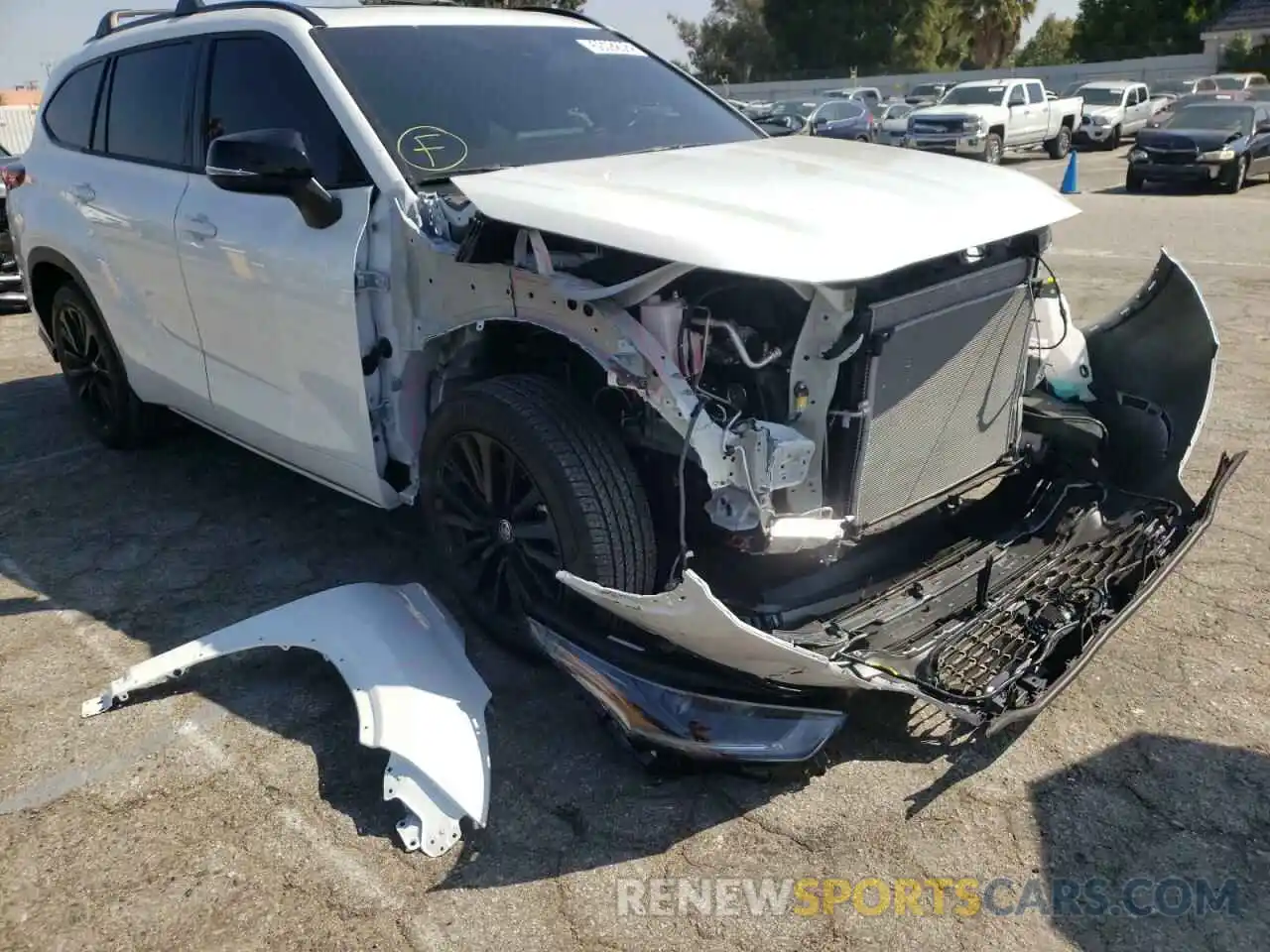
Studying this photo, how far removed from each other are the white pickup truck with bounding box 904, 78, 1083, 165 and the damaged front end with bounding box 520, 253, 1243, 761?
65.5ft

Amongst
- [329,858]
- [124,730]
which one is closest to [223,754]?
[124,730]

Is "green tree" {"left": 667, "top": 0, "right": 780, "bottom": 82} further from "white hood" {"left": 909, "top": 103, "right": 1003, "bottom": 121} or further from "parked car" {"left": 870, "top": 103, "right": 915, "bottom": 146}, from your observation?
"white hood" {"left": 909, "top": 103, "right": 1003, "bottom": 121}

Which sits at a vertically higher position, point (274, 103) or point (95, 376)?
point (274, 103)

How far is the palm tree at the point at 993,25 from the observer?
56969 mm

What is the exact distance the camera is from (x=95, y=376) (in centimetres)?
531

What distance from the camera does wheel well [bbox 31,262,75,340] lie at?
5.19 m

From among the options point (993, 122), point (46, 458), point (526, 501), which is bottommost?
point (993, 122)

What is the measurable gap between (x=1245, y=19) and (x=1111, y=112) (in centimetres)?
2205

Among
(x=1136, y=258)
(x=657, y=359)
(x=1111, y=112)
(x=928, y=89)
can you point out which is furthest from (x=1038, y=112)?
(x=657, y=359)

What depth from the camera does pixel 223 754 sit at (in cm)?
307

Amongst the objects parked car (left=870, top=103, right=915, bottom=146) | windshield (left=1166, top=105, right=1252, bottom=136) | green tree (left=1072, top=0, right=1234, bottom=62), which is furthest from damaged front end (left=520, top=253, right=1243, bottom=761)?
green tree (left=1072, top=0, right=1234, bottom=62)

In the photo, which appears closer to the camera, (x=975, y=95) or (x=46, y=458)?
(x=46, y=458)

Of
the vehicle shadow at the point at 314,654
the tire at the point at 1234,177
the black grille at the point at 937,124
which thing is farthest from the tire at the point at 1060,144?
the vehicle shadow at the point at 314,654

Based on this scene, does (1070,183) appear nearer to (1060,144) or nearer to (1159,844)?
(1060,144)
